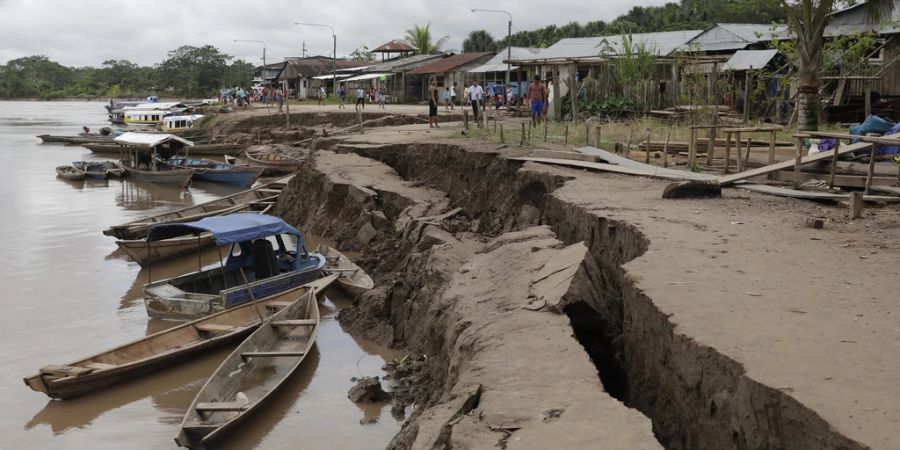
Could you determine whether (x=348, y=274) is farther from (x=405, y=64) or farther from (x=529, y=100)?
(x=405, y=64)

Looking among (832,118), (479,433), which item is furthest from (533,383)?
(832,118)

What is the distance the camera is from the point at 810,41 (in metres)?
16.7

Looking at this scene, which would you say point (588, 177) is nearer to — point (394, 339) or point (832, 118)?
point (394, 339)

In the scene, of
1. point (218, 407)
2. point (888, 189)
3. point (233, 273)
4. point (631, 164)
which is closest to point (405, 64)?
point (631, 164)

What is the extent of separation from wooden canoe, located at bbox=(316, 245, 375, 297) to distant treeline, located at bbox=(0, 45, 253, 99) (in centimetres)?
8365

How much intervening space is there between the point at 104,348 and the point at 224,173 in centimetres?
2077

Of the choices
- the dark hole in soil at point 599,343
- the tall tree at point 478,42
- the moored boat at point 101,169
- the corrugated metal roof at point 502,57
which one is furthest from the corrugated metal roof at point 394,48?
the dark hole in soil at point 599,343

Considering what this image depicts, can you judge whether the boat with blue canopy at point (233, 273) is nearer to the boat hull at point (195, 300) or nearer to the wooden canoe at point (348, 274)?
the boat hull at point (195, 300)

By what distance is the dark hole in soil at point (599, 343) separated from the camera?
7711 mm

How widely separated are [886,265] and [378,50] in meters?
57.3

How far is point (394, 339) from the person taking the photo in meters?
12.6

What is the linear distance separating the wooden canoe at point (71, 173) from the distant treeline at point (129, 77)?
60.7 metres

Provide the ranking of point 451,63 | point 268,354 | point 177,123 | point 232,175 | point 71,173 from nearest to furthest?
point 268,354
point 232,175
point 71,173
point 451,63
point 177,123

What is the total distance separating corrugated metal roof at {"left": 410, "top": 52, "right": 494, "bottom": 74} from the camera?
157 feet
